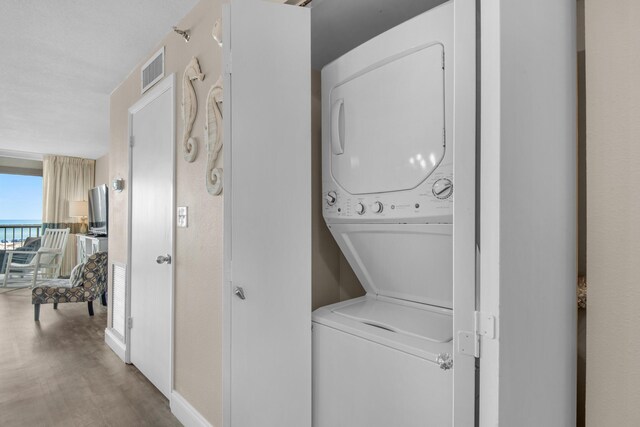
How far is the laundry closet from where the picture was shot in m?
0.80

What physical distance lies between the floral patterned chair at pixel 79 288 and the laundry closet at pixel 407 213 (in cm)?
402

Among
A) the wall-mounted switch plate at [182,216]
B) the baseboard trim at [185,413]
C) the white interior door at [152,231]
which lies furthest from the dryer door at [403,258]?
the white interior door at [152,231]

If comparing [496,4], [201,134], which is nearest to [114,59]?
[201,134]

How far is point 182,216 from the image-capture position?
221 centimetres

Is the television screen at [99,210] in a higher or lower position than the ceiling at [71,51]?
lower

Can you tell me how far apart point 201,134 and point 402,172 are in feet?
4.33

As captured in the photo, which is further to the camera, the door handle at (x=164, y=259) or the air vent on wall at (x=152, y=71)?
the air vent on wall at (x=152, y=71)

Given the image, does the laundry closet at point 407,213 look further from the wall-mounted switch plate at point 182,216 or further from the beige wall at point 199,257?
the wall-mounted switch plate at point 182,216

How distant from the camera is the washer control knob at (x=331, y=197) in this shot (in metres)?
1.46

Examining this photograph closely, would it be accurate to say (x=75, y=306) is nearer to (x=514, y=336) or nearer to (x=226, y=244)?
(x=226, y=244)

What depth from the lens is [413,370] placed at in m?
1.03

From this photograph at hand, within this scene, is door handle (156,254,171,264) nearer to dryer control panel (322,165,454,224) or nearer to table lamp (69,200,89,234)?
dryer control panel (322,165,454,224)

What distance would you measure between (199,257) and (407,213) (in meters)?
1.33

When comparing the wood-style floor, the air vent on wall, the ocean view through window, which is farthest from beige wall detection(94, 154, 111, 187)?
the air vent on wall
